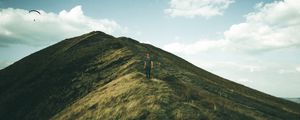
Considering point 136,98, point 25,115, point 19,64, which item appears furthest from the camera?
point 19,64

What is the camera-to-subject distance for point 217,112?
4234 centimetres

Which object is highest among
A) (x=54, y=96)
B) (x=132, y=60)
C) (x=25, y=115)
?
(x=132, y=60)

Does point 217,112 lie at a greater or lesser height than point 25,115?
greater

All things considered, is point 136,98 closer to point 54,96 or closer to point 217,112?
point 217,112

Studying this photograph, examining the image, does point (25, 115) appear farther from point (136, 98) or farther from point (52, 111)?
point (136, 98)

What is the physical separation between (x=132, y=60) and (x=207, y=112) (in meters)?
32.5

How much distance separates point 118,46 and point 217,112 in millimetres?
52603

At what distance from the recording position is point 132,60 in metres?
Result: 70.3

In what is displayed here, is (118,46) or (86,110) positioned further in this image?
(118,46)

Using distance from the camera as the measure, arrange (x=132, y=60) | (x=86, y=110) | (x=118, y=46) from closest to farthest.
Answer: (x=86, y=110)
(x=132, y=60)
(x=118, y=46)

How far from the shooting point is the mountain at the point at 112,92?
4341 centimetres

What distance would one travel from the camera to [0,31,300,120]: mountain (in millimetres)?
43406

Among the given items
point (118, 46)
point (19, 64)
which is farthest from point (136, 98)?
point (19, 64)

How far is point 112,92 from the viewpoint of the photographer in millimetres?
52844
